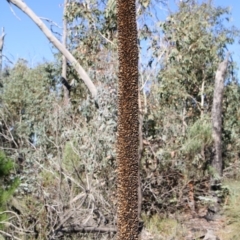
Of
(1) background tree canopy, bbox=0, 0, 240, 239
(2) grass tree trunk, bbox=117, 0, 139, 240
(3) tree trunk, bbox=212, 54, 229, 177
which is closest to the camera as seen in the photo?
(2) grass tree trunk, bbox=117, 0, 139, 240

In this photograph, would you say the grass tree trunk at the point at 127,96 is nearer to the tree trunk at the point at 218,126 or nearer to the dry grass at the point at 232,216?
the dry grass at the point at 232,216

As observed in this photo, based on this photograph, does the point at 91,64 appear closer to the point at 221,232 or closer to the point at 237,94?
the point at 237,94

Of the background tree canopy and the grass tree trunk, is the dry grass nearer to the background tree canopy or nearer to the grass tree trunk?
the background tree canopy

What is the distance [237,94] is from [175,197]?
527 centimetres

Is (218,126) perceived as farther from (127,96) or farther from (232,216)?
(127,96)

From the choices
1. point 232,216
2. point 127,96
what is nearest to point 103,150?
point 232,216

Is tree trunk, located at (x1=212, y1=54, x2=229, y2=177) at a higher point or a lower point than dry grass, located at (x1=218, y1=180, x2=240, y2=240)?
higher

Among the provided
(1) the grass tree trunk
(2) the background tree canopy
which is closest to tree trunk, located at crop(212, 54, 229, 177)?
(2) the background tree canopy

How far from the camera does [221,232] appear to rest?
7664 millimetres

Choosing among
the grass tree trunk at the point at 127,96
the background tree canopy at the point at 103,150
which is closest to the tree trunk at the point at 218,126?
the background tree canopy at the point at 103,150

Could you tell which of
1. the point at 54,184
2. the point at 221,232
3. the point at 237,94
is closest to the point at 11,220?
the point at 54,184

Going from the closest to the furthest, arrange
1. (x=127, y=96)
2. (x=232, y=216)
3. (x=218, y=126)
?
(x=127, y=96)
(x=232, y=216)
(x=218, y=126)

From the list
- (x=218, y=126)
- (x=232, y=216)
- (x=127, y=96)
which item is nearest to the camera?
(x=127, y=96)

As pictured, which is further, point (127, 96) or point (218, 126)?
point (218, 126)
